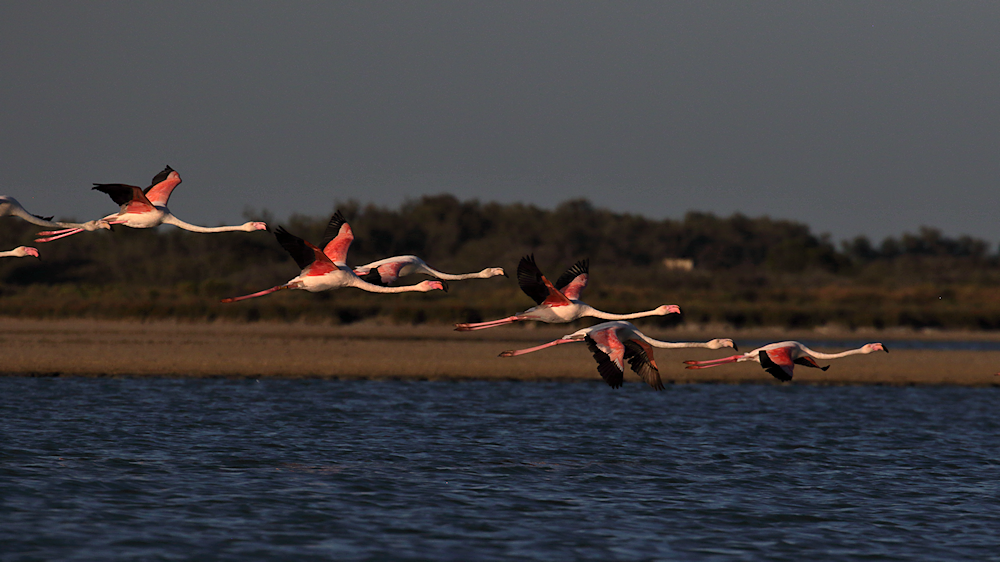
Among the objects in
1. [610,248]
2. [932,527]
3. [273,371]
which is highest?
[610,248]

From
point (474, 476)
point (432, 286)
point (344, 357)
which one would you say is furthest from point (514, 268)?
point (432, 286)

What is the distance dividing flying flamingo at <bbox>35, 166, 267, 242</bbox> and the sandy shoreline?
16613mm

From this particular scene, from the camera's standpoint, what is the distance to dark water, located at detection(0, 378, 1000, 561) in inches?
605

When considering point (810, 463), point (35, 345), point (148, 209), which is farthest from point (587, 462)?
point (35, 345)

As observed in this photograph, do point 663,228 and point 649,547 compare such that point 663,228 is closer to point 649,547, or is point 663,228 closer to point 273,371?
point 273,371

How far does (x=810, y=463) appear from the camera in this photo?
22.7 m

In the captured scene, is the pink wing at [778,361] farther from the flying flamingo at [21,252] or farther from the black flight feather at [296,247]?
the flying flamingo at [21,252]

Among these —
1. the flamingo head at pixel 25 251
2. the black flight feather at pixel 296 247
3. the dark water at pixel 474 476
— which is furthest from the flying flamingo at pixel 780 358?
the flamingo head at pixel 25 251

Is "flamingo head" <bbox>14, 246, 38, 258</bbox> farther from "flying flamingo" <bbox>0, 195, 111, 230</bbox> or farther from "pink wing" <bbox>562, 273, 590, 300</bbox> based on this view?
"pink wing" <bbox>562, 273, 590, 300</bbox>

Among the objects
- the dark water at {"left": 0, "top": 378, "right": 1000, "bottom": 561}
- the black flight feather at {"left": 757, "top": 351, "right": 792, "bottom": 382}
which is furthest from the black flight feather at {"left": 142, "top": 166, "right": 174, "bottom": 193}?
the black flight feather at {"left": 757, "top": 351, "right": 792, "bottom": 382}

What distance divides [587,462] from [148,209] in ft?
32.0

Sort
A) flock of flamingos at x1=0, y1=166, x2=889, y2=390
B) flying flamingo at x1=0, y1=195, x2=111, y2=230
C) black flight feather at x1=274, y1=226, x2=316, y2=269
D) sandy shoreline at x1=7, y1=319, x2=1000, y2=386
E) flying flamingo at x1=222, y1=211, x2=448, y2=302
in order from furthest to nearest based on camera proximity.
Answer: sandy shoreline at x1=7, y1=319, x2=1000, y2=386 → flying flamingo at x1=0, y1=195, x2=111, y2=230 → flock of flamingos at x1=0, y1=166, x2=889, y2=390 → flying flamingo at x1=222, y1=211, x2=448, y2=302 → black flight feather at x1=274, y1=226, x2=316, y2=269

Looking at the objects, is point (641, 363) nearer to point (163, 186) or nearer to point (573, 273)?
point (573, 273)

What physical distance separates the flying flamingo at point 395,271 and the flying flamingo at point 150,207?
6.41ft
